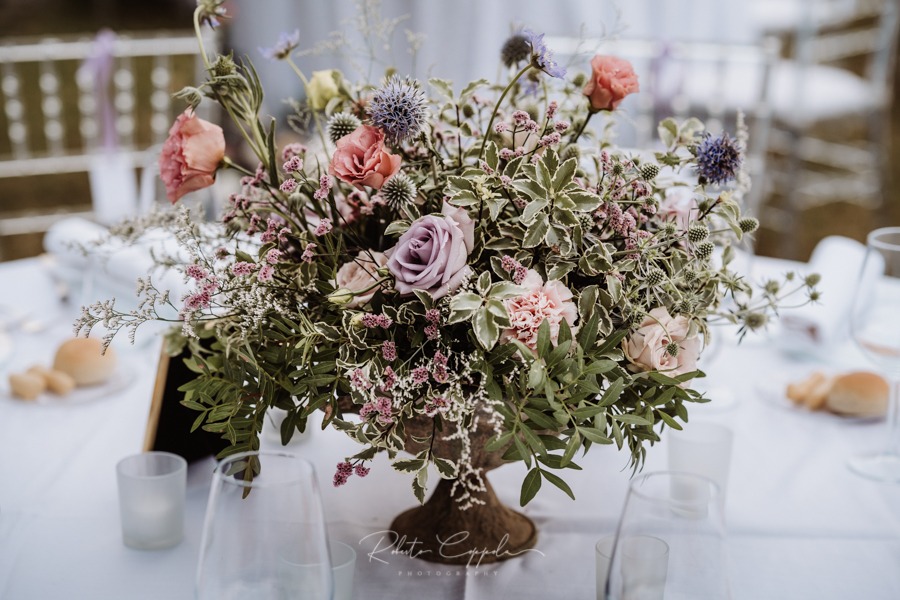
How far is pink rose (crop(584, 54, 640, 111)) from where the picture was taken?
832mm

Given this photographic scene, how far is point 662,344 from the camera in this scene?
0.80 m

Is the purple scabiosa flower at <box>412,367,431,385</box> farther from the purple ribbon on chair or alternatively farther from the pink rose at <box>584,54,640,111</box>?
the purple ribbon on chair

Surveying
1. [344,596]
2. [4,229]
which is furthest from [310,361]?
[4,229]

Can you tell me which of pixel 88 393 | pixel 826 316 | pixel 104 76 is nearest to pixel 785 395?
pixel 826 316

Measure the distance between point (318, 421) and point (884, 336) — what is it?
692 mm

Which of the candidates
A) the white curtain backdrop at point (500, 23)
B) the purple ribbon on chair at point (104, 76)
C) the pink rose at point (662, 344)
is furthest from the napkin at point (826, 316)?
the white curtain backdrop at point (500, 23)

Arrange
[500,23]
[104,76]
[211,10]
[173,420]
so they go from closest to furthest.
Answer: [211,10], [173,420], [104,76], [500,23]

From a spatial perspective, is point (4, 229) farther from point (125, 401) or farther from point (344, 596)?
point (344, 596)

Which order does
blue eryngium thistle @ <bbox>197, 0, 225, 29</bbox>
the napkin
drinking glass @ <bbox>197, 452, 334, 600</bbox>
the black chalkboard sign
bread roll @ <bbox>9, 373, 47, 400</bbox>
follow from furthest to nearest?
the napkin
bread roll @ <bbox>9, 373, 47, 400</bbox>
the black chalkboard sign
blue eryngium thistle @ <bbox>197, 0, 225, 29</bbox>
drinking glass @ <bbox>197, 452, 334, 600</bbox>

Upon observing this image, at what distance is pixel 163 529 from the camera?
0.91m

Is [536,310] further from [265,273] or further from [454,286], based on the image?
[265,273]

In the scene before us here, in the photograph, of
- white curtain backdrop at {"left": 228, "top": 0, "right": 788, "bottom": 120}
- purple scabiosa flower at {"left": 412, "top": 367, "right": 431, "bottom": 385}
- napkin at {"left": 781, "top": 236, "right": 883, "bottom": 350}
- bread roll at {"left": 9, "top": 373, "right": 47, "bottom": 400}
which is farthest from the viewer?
white curtain backdrop at {"left": 228, "top": 0, "right": 788, "bottom": 120}

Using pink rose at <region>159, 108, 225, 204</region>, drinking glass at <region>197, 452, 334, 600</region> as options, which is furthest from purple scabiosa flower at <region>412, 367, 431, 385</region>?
pink rose at <region>159, 108, 225, 204</region>

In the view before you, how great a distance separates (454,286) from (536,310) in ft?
0.23
